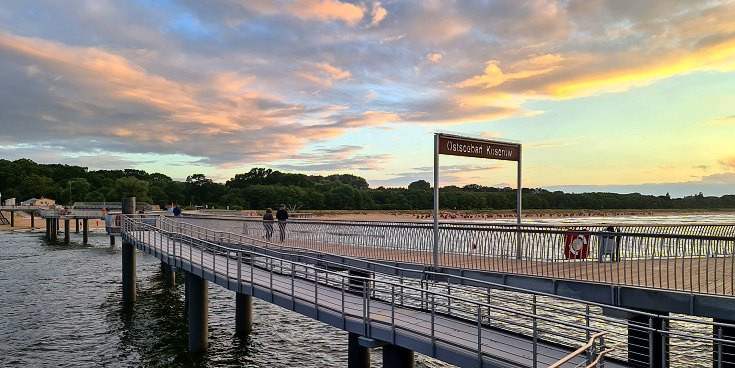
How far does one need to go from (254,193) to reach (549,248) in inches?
4029

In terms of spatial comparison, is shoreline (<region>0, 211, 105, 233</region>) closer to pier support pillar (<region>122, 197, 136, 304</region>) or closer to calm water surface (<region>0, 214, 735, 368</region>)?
calm water surface (<region>0, 214, 735, 368</region>)

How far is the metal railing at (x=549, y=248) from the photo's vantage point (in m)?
11.9

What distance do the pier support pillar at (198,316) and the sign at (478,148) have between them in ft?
31.4

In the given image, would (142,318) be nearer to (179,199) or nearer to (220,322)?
(220,322)

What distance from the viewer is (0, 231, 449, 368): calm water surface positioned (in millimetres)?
18062

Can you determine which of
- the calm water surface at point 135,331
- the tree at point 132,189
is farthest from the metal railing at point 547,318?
the tree at point 132,189

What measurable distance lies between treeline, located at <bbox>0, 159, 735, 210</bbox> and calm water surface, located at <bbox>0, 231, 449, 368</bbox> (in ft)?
265

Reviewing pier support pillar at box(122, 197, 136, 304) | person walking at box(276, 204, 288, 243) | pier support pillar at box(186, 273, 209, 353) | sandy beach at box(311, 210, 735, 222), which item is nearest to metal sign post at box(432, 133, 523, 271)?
pier support pillar at box(186, 273, 209, 353)

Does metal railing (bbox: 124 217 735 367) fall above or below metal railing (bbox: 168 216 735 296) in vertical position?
below

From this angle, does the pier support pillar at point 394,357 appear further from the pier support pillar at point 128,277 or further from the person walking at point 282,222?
the pier support pillar at point 128,277

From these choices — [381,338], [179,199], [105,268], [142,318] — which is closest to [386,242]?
[381,338]

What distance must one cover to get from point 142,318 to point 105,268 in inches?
696

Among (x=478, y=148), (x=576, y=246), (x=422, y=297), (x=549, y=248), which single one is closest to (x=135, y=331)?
(x=422, y=297)

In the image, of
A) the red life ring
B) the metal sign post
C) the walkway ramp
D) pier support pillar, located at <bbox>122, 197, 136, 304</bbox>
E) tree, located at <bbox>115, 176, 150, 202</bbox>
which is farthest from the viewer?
tree, located at <bbox>115, 176, 150, 202</bbox>
